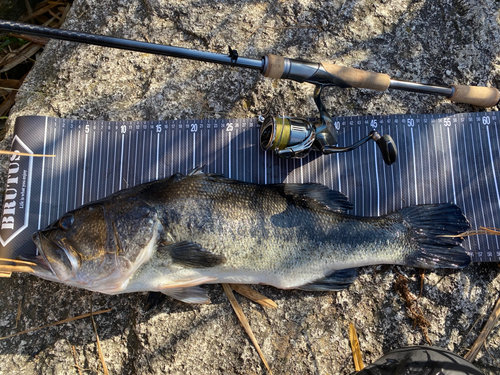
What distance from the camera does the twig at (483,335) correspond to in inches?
120

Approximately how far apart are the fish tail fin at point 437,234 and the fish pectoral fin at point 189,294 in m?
1.73

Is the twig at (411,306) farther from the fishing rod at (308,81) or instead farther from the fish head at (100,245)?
the fish head at (100,245)

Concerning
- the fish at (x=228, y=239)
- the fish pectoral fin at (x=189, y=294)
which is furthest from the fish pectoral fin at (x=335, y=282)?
the fish pectoral fin at (x=189, y=294)

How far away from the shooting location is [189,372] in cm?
297

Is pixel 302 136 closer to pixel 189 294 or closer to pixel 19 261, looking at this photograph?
pixel 189 294

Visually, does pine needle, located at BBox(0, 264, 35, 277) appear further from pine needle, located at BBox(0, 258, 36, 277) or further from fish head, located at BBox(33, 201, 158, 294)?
fish head, located at BBox(33, 201, 158, 294)

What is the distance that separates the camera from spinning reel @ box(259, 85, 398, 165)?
3.01m

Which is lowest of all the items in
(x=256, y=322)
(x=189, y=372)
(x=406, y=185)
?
(x=189, y=372)

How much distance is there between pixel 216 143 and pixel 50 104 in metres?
1.69

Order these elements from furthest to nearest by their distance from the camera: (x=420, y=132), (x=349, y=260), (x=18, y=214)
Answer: (x=420, y=132) → (x=18, y=214) → (x=349, y=260)

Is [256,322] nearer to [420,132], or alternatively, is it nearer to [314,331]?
[314,331]

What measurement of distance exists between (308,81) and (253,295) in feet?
6.10

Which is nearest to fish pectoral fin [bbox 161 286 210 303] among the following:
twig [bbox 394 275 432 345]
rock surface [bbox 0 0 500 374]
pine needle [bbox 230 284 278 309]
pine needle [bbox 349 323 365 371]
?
rock surface [bbox 0 0 500 374]

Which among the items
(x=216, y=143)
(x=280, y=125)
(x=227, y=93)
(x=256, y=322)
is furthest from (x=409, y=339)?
(x=227, y=93)
